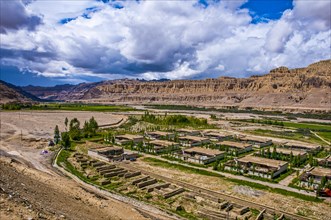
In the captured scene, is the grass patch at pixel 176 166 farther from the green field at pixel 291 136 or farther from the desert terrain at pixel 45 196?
the green field at pixel 291 136

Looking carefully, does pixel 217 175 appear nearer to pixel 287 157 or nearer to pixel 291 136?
pixel 287 157

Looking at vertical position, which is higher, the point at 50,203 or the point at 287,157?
the point at 50,203

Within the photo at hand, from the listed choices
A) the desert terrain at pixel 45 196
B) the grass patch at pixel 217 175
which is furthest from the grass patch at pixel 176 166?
the desert terrain at pixel 45 196

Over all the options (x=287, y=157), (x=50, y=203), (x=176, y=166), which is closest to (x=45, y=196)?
(x=50, y=203)

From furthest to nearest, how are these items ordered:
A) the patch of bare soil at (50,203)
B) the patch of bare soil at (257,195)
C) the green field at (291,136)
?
1. the green field at (291,136)
2. the patch of bare soil at (257,195)
3. the patch of bare soil at (50,203)

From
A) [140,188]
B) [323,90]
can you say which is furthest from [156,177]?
[323,90]

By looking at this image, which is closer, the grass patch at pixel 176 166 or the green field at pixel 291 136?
the grass patch at pixel 176 166

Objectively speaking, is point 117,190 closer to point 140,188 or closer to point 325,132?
point 140,188

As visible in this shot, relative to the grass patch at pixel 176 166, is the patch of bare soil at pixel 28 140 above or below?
above

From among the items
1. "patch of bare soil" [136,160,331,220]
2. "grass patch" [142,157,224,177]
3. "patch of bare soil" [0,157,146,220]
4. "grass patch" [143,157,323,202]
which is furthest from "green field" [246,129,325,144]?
"patch of bare soil" [0,157,146,220]
